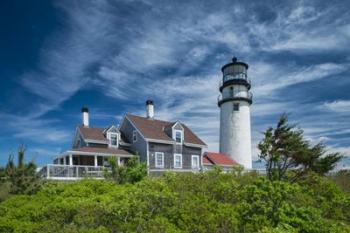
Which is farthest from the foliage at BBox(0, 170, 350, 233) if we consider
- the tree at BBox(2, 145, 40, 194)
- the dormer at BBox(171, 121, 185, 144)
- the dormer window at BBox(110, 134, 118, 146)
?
the dormer at BBox(171, 121, 185, 144)

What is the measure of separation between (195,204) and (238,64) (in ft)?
86.6

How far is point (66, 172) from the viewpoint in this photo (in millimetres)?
18875

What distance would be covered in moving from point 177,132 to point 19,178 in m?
17.1

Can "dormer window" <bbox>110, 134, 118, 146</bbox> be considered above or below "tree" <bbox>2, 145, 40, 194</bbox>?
above

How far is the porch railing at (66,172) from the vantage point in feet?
58.7

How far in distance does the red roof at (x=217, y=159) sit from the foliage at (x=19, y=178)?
62.6 feet

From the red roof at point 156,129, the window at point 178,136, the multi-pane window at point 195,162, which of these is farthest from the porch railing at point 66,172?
the multi-pane window at point 195,162

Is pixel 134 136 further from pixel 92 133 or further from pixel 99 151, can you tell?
pixel 99 151

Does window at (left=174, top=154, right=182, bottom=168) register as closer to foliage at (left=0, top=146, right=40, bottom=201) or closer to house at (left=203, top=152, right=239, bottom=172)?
house at (left=203, top=152, right=239, bottom=172)

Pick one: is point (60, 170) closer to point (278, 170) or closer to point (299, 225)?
point (278, 170)

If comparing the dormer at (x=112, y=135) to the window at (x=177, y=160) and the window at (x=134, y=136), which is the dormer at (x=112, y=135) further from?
the window at (x=177, y=160)

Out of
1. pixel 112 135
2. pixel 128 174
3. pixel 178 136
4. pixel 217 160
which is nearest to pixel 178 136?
pixel 178 136

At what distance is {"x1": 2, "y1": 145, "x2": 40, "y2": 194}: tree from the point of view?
11.5 metres

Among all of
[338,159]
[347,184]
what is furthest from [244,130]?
[347,184]
